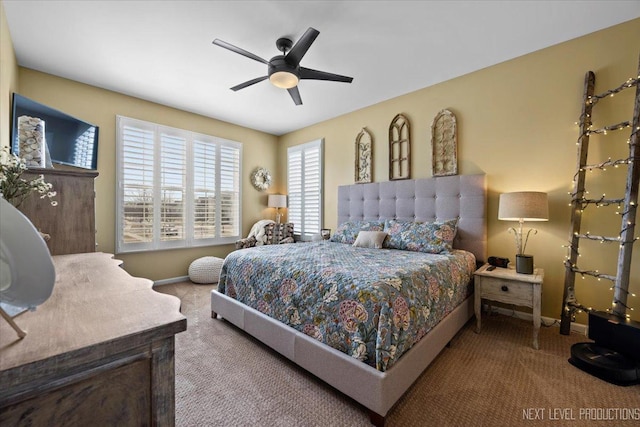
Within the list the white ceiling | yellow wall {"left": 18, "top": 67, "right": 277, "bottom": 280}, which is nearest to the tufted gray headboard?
the white ceiling

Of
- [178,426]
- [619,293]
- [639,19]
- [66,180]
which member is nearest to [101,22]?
[66,180]

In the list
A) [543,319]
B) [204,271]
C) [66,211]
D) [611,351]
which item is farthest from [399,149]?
[66,211]

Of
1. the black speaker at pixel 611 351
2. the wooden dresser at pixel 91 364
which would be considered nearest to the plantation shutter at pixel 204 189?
the wooden dresser at pixel 91 364

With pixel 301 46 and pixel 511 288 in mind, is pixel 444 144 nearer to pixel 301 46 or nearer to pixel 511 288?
pixel 511 288

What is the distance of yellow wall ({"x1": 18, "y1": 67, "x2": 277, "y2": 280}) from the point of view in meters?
3.24

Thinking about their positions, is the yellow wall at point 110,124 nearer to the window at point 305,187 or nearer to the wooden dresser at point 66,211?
the window at point 305,187

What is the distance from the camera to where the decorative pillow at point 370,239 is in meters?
3.20

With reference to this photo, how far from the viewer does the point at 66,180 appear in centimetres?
207

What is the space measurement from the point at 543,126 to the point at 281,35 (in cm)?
282

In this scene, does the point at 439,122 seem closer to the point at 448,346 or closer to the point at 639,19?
the point at 639,19

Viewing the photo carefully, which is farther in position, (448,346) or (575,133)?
(575,133)

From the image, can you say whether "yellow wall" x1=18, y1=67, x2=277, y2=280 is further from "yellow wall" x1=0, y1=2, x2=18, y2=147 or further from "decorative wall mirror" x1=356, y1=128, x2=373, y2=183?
"decorative wall mirror" x1=356, y1=128, x2=373, y2=183

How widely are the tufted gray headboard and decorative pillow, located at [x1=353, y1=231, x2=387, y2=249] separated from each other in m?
0.58

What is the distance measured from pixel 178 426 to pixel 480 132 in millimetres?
3851
